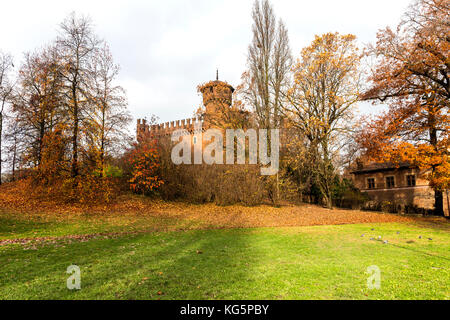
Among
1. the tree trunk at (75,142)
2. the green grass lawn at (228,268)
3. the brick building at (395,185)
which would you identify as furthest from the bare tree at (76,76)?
the brick building at (395,185)

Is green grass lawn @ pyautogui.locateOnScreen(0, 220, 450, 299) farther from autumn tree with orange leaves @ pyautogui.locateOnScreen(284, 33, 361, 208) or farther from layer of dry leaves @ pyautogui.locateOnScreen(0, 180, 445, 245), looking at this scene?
autumn tree with orange leaves @ pyautogui.locateOnScreen(284, 33, 361, 208)

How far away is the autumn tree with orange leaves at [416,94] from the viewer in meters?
13.4

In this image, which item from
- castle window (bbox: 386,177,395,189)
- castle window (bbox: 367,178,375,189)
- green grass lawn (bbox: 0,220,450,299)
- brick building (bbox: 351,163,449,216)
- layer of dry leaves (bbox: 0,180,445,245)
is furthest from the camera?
castle window (bbox: 367,178,375,189)

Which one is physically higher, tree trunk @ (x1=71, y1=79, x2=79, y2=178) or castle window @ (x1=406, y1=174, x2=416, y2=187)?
tree trunk @ (x1=71, y1=79, x2=79, y2=178)

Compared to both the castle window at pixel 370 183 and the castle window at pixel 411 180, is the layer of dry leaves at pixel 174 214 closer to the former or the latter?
the castle window at pixel 411 180

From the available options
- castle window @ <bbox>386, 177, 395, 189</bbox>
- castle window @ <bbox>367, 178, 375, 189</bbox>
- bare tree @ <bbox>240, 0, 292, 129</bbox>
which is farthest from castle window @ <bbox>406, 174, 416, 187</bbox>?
bare tree @ <bbox>240, 0, 292, 129</bbox>

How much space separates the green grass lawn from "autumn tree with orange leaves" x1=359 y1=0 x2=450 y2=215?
798 cm

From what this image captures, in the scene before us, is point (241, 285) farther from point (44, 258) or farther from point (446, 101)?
point (446, 101)

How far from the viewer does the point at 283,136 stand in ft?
71.5

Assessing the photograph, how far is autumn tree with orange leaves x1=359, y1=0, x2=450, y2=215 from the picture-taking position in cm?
1344

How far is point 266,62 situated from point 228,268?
17.6 metres

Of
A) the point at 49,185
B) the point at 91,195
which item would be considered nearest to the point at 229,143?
the point at 91,195
